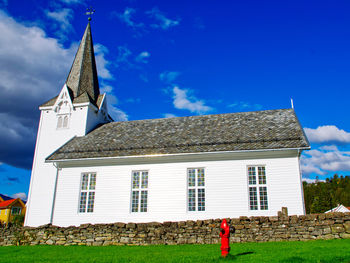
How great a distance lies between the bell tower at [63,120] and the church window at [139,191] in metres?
6.97

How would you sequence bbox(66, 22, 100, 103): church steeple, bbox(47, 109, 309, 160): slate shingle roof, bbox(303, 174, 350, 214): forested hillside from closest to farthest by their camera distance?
bbox(47, 109, 309, 160): slate shingle roof
bbox(66, 22, 100, 103): church steeple
bbox(303, 174, 350, 214): forested hillside

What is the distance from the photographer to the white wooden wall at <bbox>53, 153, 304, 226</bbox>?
760 inches

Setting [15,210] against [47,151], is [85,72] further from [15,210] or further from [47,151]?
[15,210]

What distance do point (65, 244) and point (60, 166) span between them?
8.50 meters

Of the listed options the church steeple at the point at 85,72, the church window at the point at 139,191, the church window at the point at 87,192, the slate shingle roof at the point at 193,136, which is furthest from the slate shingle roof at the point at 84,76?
the church window at the point at 139,191

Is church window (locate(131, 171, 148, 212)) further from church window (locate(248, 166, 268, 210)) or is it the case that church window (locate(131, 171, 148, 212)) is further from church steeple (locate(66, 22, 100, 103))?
church steeple (locate(66, 22, 100, 103))

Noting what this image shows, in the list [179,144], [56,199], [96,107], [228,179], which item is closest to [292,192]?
[228,179]

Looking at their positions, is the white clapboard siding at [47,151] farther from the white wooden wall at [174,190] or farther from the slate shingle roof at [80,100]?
the white wooden wall at [174,190]

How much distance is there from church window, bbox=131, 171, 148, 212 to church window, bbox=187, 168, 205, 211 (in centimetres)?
339

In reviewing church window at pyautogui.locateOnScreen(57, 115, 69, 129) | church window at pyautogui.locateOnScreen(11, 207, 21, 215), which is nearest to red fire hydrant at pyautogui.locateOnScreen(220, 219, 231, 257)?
church window at pyautogui.locateOnScreen(57, 115, 69, 129)

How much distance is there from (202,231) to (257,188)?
6003mm

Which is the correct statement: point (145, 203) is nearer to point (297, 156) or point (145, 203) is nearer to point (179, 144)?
point (179, 144)

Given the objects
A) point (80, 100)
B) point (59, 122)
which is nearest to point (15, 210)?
point (59, 122)

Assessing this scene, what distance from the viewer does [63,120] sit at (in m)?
29.0
